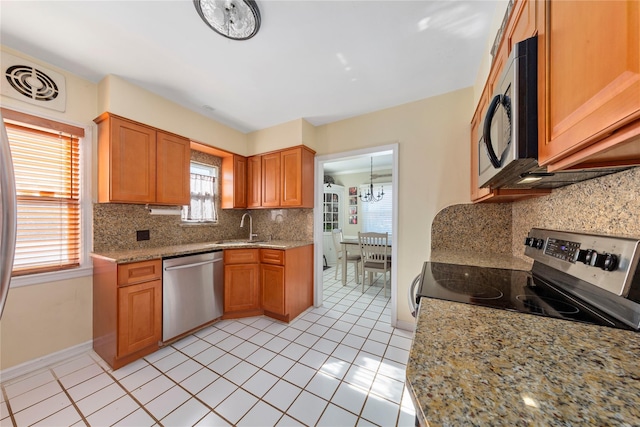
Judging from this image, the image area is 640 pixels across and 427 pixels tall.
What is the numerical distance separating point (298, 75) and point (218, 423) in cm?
263

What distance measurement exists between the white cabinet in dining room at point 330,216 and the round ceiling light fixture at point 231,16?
3.81 meters

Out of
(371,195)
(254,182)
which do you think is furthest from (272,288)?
(371,195)

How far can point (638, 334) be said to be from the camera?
599 millimetres

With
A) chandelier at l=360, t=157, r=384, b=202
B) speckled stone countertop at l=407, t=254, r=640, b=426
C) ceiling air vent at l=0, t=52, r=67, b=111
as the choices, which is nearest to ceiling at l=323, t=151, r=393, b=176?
chandelier at l=360, t=157, r=384, b=202

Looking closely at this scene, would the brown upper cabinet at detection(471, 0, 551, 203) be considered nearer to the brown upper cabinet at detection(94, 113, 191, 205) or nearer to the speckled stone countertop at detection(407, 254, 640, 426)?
the speckled stone countertop at detection(407, 254, 640, 426)

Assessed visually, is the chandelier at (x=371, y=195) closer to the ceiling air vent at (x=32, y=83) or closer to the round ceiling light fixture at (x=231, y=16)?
the round ceiling light fixture at (x=231, y=16)

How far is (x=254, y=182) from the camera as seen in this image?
323 centimetres

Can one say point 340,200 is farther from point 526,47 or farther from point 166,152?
point 526,47

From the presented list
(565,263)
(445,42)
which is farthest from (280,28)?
(565,263)

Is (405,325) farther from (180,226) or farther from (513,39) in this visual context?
(180,226)

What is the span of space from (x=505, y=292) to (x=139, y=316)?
2.58 m

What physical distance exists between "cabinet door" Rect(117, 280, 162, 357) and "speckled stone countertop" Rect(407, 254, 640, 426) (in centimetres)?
222

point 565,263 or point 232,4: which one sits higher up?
point 232,4

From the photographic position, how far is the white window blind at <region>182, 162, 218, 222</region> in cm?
293
